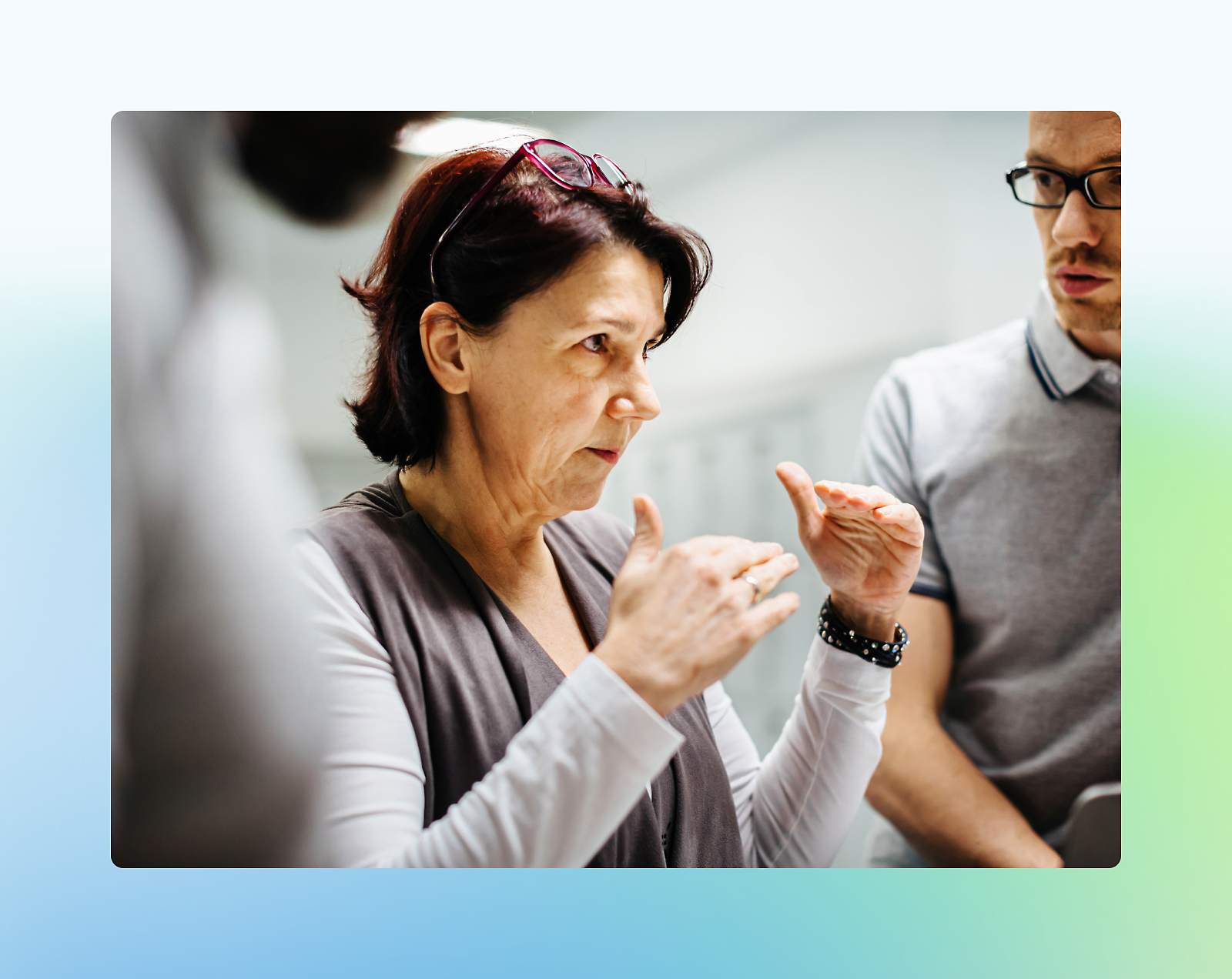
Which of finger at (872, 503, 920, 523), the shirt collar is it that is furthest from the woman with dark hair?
the shirt collar

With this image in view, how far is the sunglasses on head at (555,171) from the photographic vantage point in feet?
4.31

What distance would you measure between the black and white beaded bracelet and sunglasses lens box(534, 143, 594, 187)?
0.71m

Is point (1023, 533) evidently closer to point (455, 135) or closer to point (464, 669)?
point (464, 669)

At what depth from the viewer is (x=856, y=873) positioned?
1528 millimetres

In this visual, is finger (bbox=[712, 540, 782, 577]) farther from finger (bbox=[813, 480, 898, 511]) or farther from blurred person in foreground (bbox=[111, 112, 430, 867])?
blurred person in foreground (bbox=[111, 112, 430, 867])

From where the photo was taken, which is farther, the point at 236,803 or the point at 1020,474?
the point at 1020,474

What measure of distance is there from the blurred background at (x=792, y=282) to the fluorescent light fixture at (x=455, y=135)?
0.02 metres

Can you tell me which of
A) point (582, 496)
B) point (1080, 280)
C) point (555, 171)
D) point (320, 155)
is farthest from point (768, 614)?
point (320, 155)

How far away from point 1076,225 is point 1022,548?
50 centimetres

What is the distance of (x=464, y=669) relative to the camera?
1.29m

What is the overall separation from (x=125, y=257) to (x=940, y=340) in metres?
1.24

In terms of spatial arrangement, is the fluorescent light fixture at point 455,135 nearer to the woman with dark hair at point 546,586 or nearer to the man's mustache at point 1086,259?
the woman with dark hair at point 546,586
